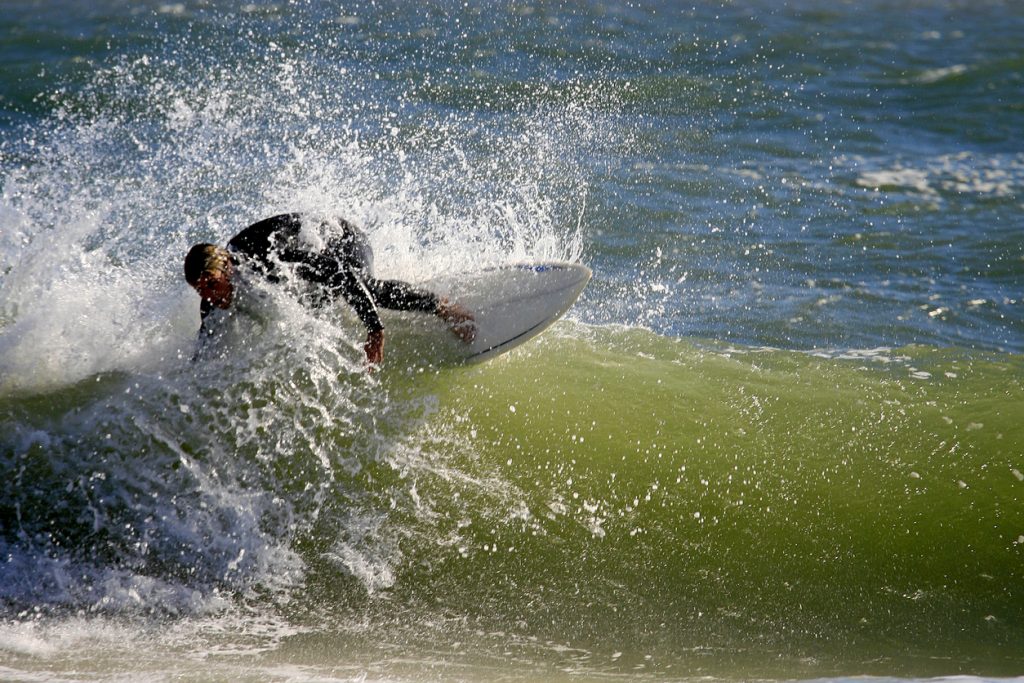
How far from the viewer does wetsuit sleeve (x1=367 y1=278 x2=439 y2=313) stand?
514 centimetres

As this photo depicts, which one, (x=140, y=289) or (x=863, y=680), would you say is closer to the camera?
(x=863, y=680)

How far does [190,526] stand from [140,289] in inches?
64.5

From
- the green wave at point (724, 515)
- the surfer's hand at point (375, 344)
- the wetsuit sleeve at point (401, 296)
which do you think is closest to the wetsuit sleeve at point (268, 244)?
the wetsuit sleeve at point (401, 296)

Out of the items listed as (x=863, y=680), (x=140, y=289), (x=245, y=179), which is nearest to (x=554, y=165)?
(x=245, y=179)

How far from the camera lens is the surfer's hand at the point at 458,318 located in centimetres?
534

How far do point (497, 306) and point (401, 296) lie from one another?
1.87 feet

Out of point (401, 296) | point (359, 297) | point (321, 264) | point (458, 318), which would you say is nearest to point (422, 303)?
point (401, 296)

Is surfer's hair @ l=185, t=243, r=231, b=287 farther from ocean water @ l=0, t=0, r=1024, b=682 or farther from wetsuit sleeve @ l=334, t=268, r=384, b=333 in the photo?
wetsuit sleeve @ l=334, t=268, r=384, b=333

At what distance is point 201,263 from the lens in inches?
186

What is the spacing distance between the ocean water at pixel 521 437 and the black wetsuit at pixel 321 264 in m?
0.16

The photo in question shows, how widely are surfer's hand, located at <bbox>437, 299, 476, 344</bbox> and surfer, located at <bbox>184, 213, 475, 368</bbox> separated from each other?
0.19 ft

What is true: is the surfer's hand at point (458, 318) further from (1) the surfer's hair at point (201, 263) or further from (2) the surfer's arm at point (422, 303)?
(1) the surfer's hair at point (201, 263)

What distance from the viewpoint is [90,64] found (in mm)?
13289

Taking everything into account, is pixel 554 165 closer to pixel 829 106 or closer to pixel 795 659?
pixel 829 106
